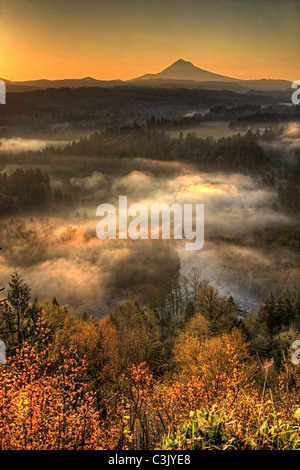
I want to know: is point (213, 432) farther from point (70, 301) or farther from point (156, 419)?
point (70, 301)

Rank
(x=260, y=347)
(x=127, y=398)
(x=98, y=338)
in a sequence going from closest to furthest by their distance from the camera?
1. (x=127, y=398)
2. (x=98, y=338)
3. (x=260, y=347)

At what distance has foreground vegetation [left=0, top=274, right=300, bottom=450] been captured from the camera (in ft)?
28.9

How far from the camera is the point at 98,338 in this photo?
3919cm

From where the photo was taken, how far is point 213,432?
8.30 meters

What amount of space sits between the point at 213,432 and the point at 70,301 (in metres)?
198

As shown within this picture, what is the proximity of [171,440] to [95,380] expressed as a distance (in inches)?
1050

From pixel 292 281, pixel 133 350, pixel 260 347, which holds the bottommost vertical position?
pixel 292 281

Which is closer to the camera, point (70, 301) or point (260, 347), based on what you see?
point (260, 347)

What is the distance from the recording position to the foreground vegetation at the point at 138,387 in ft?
28.9

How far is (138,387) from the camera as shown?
31328 millimetres

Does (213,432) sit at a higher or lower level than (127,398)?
higher
